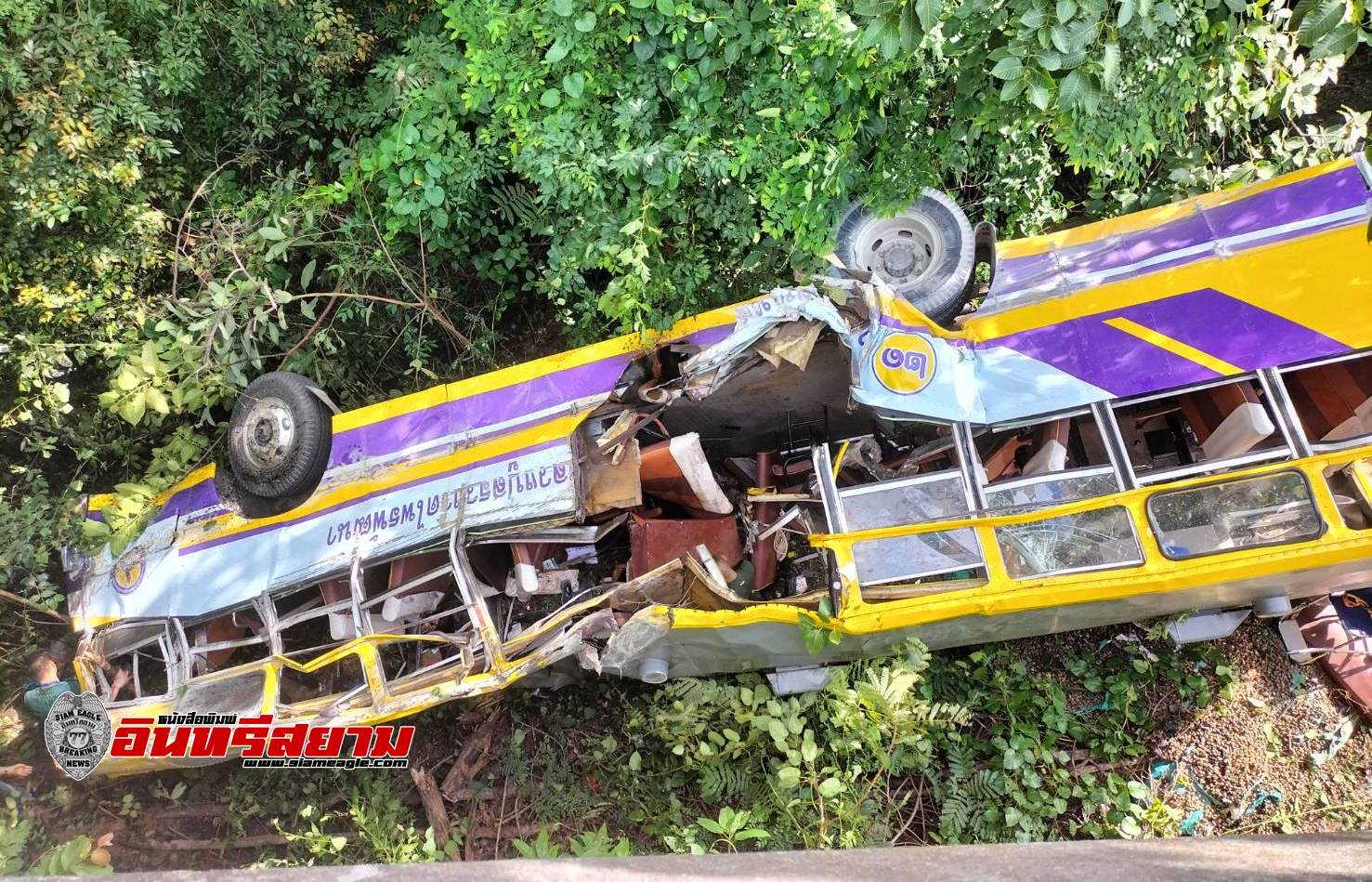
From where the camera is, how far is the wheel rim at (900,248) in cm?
443

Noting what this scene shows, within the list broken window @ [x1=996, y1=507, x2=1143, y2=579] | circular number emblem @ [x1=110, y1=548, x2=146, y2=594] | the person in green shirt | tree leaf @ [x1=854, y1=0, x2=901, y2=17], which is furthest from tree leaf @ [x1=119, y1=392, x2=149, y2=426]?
broken window @ [x1=996, y1=507, x2=1143, y2=579]

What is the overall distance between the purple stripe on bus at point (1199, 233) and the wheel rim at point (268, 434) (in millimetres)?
3690

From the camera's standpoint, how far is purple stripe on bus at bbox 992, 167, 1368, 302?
12.2 ft

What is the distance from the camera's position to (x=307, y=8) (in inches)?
202

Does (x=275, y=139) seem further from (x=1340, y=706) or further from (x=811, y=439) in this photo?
(x=1340, y=706)

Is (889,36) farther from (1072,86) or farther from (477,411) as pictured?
(477,411)

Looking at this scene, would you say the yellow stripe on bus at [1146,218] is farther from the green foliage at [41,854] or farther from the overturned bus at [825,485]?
the green foliage at [41,854]

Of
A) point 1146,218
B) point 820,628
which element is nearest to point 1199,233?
point 1146,218

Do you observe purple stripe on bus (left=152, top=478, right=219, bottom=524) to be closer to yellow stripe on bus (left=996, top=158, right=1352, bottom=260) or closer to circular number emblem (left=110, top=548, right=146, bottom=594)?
circular number emblem (left=110, top=548, right=146, bottom=594)

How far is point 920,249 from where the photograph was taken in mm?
4504

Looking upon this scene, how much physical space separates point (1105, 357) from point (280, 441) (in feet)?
13.4

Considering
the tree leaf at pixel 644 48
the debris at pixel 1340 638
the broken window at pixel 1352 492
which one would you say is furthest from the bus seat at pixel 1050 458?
the tree leaf at pixel 644 48

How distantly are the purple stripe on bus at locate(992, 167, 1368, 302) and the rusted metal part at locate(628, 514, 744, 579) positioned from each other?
1829 millimetres

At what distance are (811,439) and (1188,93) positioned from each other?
2.57m
